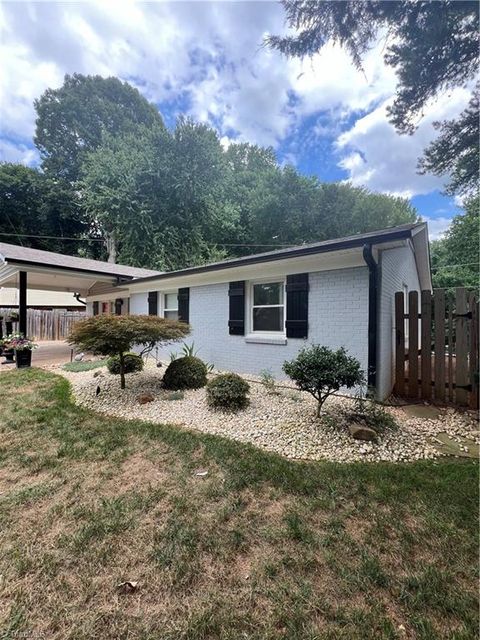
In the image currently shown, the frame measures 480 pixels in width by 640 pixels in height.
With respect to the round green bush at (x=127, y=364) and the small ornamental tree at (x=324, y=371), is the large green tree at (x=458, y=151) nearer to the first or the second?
the small ornamental tree at (x=324, y=371)

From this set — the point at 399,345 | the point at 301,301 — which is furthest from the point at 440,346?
the point at 301,301

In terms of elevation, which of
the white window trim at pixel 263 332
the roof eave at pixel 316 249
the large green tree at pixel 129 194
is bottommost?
the white window trim at pixel 263 332

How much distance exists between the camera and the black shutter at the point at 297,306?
5969mm

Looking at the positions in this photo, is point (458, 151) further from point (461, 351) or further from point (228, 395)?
point (228, 395)

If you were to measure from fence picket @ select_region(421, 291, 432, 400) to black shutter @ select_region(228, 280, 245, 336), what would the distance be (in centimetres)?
376

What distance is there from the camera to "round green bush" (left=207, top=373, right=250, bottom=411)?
4.58m

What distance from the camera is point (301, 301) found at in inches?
237

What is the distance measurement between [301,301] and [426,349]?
2.39m

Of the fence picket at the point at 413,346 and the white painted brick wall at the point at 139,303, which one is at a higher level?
the white painted brick wall at the point at 139,303

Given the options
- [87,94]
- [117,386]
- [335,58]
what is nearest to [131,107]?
[87,94]

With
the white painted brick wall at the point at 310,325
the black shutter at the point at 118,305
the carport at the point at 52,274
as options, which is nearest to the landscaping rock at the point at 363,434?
the white painted brick wall at the point at 310,325

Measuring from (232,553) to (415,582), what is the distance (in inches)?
43.7

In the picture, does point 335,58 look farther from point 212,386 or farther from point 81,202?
point 81,202

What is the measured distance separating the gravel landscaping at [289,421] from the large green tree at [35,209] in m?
23.0
